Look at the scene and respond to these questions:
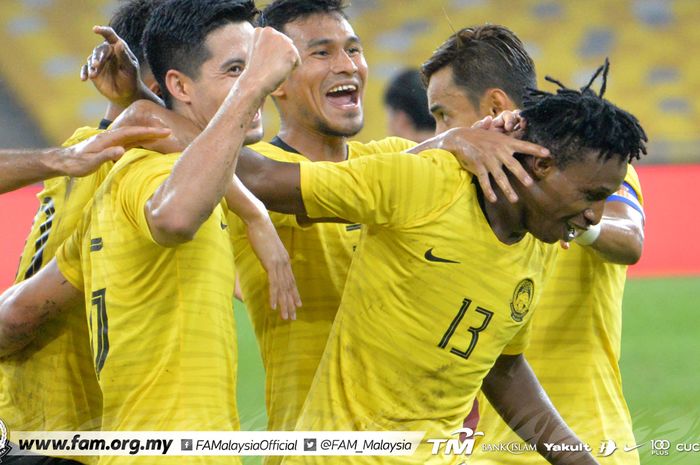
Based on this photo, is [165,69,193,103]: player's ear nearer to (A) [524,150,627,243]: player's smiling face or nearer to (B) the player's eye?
(B) the player's eye

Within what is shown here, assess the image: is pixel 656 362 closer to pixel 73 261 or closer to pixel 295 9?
pixel 295 9

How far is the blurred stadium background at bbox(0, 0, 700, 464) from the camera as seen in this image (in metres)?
14.6

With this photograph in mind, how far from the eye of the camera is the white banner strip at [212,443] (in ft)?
9.11

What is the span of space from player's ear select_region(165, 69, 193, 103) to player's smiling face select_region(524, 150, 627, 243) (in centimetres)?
105

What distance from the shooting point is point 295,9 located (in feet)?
13.6

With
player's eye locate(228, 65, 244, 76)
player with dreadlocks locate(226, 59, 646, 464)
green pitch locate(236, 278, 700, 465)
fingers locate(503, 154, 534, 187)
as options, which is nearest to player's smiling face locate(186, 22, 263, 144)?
player's eye locate(228, 65, 244, 76)

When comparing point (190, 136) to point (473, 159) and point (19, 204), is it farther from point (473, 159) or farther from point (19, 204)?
point (19, 204)

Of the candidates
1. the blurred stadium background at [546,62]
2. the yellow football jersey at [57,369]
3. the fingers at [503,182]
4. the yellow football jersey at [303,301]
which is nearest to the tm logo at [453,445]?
the yellow football jersey at [303,301]

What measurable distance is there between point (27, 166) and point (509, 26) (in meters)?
14.2

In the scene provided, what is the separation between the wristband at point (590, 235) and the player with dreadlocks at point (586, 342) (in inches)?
4.1

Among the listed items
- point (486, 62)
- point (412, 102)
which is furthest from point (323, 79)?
point (412, 102)

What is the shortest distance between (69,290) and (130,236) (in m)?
0.59

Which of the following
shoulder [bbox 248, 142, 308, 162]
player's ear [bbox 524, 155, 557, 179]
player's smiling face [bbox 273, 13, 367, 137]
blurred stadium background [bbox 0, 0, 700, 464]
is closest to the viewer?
player's ear [bbox 524, 155, 557, 179]

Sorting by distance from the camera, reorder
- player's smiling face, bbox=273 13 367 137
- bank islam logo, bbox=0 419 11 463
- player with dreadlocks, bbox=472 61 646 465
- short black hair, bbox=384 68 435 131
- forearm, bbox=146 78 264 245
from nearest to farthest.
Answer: forearm, bbox=146 78 264 245
bank islam logo, bbox=0 419 11 463
player with dreadlocks, bbox=472 61 646 465
player's smiling face, bbox=273 13 367 137
short black hair, bbox=384 68 435 131
